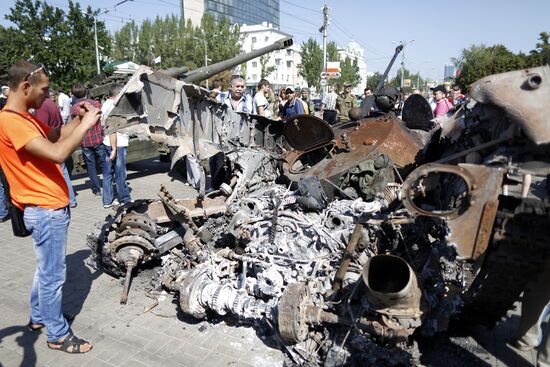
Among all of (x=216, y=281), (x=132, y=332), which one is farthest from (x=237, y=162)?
(x=132, y=332)

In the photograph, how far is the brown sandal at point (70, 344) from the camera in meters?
3.50

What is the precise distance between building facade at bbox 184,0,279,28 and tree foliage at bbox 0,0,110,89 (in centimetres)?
5451

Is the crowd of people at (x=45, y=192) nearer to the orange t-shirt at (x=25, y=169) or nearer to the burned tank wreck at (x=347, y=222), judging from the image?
the orange t-shirt at (x=25, y=169)

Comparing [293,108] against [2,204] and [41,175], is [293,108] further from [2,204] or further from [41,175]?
[41,175]

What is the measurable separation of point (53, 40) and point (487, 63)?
97.5 feet

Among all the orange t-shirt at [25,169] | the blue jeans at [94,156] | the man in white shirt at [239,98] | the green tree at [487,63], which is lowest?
the blue jeans at [94,156]

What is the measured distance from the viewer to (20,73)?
3129 millimetres

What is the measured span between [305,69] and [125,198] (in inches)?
1828

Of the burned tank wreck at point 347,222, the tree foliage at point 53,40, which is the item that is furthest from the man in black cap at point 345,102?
the tree foliage at point 53,40

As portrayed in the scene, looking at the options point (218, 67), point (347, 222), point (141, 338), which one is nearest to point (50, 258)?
point (141, 338)

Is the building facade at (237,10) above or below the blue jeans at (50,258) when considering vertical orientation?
above

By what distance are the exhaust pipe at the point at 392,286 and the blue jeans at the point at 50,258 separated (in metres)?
2.53

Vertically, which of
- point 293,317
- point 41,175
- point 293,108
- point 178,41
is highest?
point 178,41

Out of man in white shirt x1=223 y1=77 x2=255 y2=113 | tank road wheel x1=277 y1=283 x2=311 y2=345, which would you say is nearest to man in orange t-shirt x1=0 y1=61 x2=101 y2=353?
tank road wheel x1=277 y1=283 x2=311 y2=345
